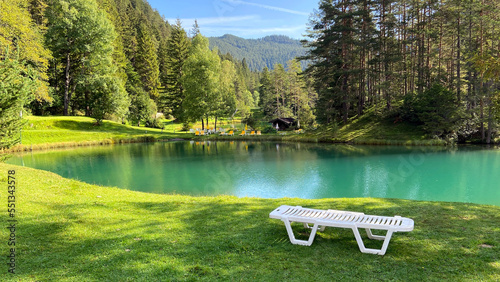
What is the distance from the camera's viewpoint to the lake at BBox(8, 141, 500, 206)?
39.1 ft

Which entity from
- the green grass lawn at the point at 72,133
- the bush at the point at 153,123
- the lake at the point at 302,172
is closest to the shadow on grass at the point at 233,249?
the lake at the point at 302,172

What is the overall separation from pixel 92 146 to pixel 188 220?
2693 cm

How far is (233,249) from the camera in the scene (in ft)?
14.4

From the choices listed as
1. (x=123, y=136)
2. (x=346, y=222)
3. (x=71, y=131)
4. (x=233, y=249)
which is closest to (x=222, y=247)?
(x=233, y=249)

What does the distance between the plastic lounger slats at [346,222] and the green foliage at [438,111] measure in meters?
25.5

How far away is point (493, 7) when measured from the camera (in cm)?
2248

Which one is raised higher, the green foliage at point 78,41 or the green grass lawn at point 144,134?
the green foliage at point 78,41

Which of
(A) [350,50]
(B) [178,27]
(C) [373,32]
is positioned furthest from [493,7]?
(B) [178,27]

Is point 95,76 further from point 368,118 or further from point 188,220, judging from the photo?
point 188,220

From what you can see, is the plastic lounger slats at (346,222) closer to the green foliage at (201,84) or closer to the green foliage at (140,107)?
the green foliage at (201,84)

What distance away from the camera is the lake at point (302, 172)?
→ 11930mm

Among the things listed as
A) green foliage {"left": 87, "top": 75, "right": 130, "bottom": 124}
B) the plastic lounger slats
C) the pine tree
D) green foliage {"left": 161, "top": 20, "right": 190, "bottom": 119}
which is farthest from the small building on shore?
the plastic lounger slats

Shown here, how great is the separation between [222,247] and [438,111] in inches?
1093

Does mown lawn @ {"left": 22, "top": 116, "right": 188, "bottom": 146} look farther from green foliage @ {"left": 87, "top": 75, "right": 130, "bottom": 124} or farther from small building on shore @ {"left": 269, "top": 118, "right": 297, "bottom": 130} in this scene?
small building on shore @ {"left": 269, "top": 118, "right": 297, "bottom": 130}
